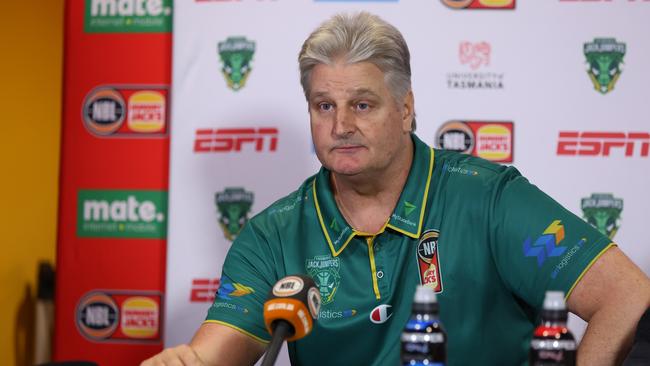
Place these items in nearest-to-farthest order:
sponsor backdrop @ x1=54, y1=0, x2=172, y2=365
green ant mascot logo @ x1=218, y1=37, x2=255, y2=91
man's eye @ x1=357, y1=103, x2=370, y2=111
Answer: man's eye @ x1=357, y1=103, x2=370, y2=111, green ant mascot logo @ x1=218, y1=37, x2=255, y2=91, sponsor backdrop @ x1=54, y1=0, x2=172, y2=365

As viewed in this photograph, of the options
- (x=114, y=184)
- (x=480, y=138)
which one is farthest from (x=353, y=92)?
(x=114, y=184)

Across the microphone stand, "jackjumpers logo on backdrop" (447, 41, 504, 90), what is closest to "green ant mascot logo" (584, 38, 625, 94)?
"jackjumpers logo on backdrop" (447, 41, 504, 90)

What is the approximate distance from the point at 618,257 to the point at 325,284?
63cm

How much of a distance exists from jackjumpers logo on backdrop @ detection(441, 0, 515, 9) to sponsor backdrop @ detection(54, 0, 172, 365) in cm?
99

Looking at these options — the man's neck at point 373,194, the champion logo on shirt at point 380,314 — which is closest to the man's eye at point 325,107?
the man's neck at point 373,194

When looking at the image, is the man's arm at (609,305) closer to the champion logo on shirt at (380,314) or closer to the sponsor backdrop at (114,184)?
the champion logo on shirt at (380,314)

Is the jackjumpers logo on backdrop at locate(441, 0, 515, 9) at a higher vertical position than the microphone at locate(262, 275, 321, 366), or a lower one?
higher

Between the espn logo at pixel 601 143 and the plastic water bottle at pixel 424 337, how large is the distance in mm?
1721

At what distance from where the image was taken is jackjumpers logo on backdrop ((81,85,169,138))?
333 centimetres

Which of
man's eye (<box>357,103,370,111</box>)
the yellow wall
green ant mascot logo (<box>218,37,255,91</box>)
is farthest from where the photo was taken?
the yellow wall

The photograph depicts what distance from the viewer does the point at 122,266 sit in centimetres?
333

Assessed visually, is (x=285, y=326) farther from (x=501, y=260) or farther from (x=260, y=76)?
(x=260, y=76)

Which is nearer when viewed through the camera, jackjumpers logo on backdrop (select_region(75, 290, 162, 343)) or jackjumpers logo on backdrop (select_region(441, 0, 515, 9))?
jackjumpers logo on backdrop (select_region(441, 0, 515, 9))

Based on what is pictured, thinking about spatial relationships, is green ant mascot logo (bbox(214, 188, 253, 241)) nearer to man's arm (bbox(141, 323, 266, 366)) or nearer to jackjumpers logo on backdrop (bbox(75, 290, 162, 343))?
jackjumpers logo on backdrop (bbox(75, 290, 162, 343))
